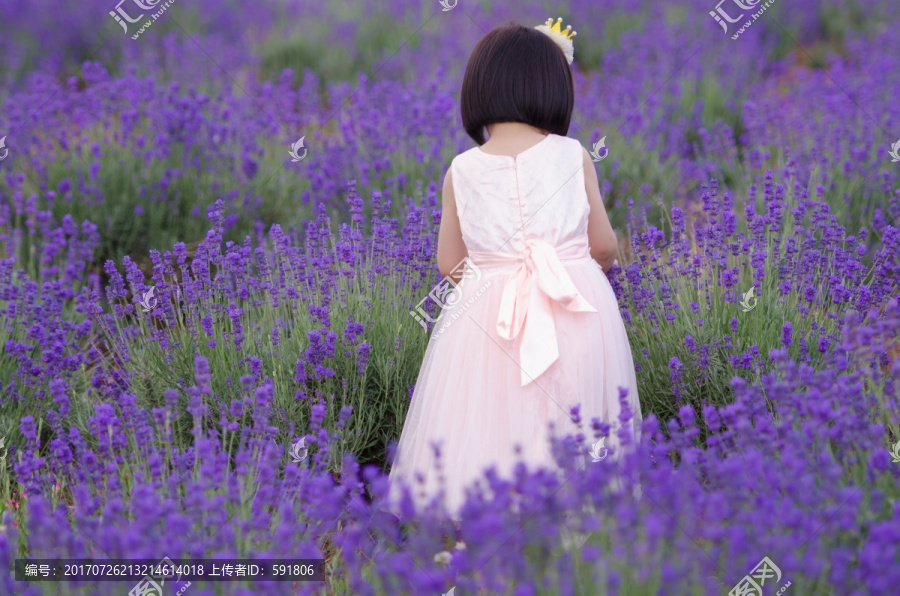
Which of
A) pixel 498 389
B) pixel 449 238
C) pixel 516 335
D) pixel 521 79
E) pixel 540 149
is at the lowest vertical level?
pixel 498 389

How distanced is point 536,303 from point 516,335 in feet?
0.33

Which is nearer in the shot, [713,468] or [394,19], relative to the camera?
[713,468]

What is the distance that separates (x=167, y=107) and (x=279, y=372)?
251 centimetres

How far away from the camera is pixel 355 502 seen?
1868 millimetres

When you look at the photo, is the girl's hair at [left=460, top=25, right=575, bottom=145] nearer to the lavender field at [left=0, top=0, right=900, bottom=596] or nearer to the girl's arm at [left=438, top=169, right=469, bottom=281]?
the girl's arm at [left=438, top=169, right=469, bottom=281]

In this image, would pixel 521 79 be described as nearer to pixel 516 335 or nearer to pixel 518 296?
pixel 518 296

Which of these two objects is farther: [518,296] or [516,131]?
[516,131]

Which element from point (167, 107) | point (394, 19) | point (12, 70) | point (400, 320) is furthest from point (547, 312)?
point (394, 19)

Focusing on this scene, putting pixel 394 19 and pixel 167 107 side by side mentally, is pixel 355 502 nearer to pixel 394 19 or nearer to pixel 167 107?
pixel 167 107

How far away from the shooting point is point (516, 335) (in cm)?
242

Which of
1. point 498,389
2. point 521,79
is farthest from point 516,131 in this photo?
point 498,389

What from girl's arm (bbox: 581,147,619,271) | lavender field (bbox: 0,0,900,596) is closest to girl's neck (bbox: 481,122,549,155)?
girl's arm (bbox: 581,147,619,271)

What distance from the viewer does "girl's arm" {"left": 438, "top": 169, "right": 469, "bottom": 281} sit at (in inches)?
105

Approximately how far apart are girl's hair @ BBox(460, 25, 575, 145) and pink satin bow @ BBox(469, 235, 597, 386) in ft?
1.22
